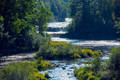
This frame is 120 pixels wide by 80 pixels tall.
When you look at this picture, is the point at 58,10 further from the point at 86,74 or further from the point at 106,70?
the point at 106,70

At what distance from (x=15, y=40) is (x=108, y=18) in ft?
155

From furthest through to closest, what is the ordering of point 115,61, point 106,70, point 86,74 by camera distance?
point 86,74, point 106,70, point 115,61

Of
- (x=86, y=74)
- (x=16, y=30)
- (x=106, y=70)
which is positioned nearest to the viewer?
(x=106, y=70)

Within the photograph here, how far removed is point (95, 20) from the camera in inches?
3629

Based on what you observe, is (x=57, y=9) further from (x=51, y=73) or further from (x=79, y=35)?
(x=51, y=73)

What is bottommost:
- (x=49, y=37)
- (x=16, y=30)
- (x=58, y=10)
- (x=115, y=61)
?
(x=49, y=37)

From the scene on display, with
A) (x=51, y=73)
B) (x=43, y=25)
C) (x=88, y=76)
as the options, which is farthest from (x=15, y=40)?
(x=88, y=76)

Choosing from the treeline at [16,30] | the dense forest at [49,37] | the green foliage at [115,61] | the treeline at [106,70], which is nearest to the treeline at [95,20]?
the dense forest at [49,37]

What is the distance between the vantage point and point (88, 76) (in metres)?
24.5

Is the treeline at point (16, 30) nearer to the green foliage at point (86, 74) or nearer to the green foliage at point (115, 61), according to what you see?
the green foliage at point (86, 74)

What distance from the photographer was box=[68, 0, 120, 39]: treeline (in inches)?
3418

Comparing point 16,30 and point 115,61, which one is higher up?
point 16,30

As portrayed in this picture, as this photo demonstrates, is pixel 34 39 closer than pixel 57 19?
Yes

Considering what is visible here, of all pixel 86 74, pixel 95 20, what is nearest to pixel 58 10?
pixel 95 20
